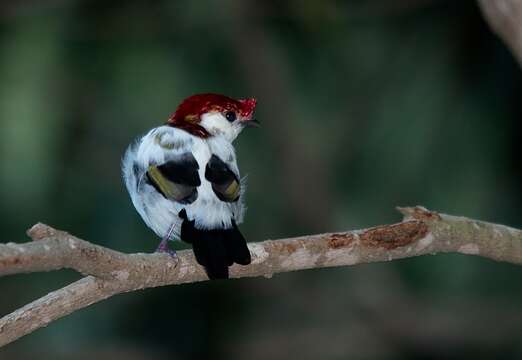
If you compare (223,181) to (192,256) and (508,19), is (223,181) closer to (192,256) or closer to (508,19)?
(192,256)

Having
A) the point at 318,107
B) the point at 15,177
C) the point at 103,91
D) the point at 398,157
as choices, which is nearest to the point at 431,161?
the point at 398,157

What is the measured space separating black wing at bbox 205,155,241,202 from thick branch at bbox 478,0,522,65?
1.34 metres

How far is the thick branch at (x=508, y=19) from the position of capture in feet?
16.2

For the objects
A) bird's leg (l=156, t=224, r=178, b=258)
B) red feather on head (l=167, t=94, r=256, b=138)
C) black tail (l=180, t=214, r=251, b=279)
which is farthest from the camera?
red feather on head (l=167, t=94, r=256, b=138)

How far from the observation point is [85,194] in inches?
400

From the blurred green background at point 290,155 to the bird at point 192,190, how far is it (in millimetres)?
3510

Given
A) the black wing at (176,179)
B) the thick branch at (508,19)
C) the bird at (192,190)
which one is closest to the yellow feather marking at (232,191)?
the bird at (192,190)

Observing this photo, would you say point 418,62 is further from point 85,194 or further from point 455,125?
point 85,194

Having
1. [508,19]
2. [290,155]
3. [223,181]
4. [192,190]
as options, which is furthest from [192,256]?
[290,155]

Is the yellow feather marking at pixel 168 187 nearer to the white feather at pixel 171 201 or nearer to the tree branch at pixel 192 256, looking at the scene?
the white feather at pixel 171 201

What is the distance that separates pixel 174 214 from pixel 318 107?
5.37 metres

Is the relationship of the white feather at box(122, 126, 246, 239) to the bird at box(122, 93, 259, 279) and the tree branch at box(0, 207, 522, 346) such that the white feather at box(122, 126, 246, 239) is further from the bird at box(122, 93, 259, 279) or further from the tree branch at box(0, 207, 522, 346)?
the tree branch at box(0, 207, 522, 346)

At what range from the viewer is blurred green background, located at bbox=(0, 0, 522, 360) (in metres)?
8.80

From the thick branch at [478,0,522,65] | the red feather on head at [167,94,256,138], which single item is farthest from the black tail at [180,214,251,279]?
the thick branch at [478,0,522,65]
